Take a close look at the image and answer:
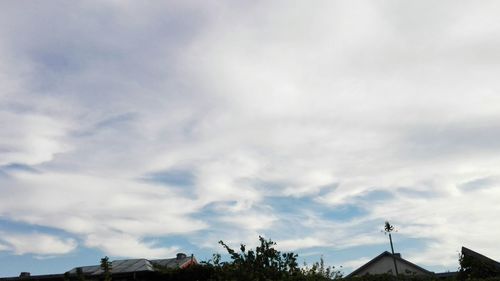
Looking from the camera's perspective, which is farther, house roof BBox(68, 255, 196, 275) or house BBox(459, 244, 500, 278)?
house roof BBox(68, 255, 196, 275)

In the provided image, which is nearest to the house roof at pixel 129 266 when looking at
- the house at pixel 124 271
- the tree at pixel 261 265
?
the house at pixel 124 271

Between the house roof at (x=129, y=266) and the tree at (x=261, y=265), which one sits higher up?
the house roof at (x=129, y=266)

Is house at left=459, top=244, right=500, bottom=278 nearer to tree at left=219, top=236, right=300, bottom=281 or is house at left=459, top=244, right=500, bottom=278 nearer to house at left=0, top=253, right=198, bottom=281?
tree at left=219, top=236, right=300, bottom=281

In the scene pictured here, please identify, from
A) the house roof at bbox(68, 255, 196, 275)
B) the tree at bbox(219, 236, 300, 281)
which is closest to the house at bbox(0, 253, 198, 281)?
the house roof at bbox(68, 255, 196, 275)

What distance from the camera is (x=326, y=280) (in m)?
15.0

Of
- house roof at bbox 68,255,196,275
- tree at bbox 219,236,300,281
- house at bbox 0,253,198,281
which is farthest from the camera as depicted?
house roof at bbox 68,255,196,275

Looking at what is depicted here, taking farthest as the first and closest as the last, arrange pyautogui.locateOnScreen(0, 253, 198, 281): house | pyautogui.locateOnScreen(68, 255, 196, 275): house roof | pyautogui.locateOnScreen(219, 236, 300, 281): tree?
pyautogui.locateOnScreen(68, 255, 196, 275): house roof < pyautogui.locateOnScreen(0, 253, 198, 281): house < pyautogui.locateOnScreen(219, 236, 300, 281): tree

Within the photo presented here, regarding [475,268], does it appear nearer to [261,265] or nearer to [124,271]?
[261,265]

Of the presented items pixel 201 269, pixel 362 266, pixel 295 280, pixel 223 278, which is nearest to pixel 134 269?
pixel 201 269

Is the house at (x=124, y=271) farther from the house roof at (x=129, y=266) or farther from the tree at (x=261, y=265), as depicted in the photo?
the tree at (x=261, y=265)

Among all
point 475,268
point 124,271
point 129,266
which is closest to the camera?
point 475,268

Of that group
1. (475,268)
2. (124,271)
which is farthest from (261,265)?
(124,271)

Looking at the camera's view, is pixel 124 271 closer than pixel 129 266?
Yes

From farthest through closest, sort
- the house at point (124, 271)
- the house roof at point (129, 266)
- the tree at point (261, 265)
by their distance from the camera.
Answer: the house roof at point (129, 266) < the house at point (124, 271) < the tree at point (261, 265)
